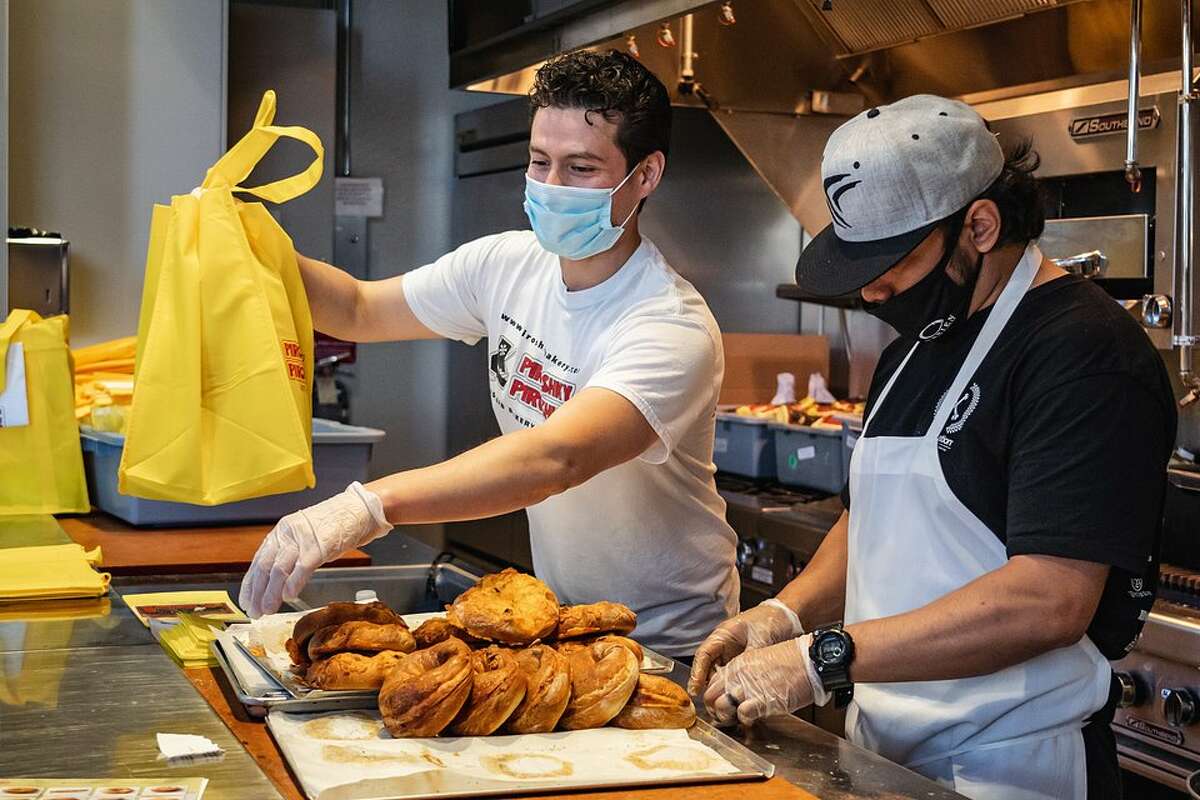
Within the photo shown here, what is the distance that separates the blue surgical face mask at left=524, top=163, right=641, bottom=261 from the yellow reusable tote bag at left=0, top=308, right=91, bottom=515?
4.36 ft

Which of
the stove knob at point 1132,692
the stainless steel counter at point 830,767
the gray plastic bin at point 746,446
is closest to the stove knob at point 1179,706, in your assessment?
the stove knob at point 1132,692

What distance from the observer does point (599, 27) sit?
3.99 meters

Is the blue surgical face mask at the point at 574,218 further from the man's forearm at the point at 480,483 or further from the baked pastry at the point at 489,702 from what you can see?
→ the baked pastry at the point at 489,702

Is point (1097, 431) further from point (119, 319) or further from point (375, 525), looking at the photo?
point (119, 319)

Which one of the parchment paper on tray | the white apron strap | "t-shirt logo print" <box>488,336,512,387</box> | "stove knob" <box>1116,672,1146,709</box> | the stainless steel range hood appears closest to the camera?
the parchment paper on tray

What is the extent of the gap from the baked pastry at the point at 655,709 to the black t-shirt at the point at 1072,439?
454 mm

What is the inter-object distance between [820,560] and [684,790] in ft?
2.73

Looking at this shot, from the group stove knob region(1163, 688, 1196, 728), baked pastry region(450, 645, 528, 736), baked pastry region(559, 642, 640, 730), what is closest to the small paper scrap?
baked pastry region(450, 645, 528, 736)

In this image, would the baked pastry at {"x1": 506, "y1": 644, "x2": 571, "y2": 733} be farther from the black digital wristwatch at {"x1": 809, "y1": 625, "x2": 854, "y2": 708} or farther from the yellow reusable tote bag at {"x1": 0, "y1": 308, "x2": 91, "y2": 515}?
the yellow reusable tote bag at {"x1": 0, "y1": 308, "x2": 91, "y2": 515}

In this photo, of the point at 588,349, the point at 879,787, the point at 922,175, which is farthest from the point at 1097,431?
the point at 588,349

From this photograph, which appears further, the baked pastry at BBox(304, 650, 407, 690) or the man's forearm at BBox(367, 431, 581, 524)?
the man's forearm at BBox(367, 431, 581, 524)

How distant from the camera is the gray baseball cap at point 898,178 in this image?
68.0 inches

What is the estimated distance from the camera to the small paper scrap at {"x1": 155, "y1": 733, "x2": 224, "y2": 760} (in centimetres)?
135

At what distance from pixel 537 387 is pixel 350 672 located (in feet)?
2.72
